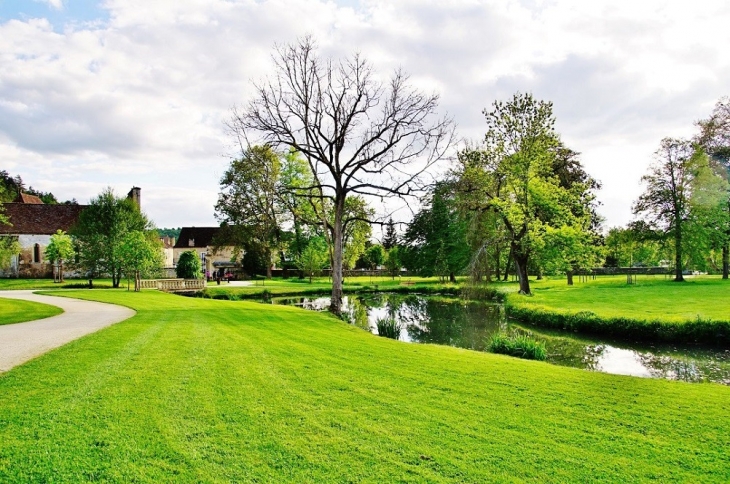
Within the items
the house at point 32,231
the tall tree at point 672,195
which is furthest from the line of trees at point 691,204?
the house at point 32,231

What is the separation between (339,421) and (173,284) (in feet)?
105

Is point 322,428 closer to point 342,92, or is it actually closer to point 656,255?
point 342,92

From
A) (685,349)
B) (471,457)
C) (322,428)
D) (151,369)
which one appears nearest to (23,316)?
(151,369)

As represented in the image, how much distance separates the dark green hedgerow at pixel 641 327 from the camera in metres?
14.1

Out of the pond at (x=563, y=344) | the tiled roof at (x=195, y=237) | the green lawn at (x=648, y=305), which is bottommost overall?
the pond at (x=563, y=344)

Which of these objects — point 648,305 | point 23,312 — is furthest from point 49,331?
point 648,305

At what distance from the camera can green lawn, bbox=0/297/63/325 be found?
1297 centimetres

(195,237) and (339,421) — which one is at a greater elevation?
(195,237)

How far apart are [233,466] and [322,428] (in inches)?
44.7

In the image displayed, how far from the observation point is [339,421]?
205 inches

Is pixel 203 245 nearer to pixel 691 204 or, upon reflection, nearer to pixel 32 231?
pixel 32 231

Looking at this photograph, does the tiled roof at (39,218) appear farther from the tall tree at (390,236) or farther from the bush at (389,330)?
the bush at (389,330)

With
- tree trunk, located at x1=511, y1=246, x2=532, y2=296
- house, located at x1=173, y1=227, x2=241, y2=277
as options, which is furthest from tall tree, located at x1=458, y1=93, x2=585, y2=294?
house, located at x1=173, y1=227, x2=241, y2=277

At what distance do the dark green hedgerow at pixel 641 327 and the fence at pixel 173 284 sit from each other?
25.7m
